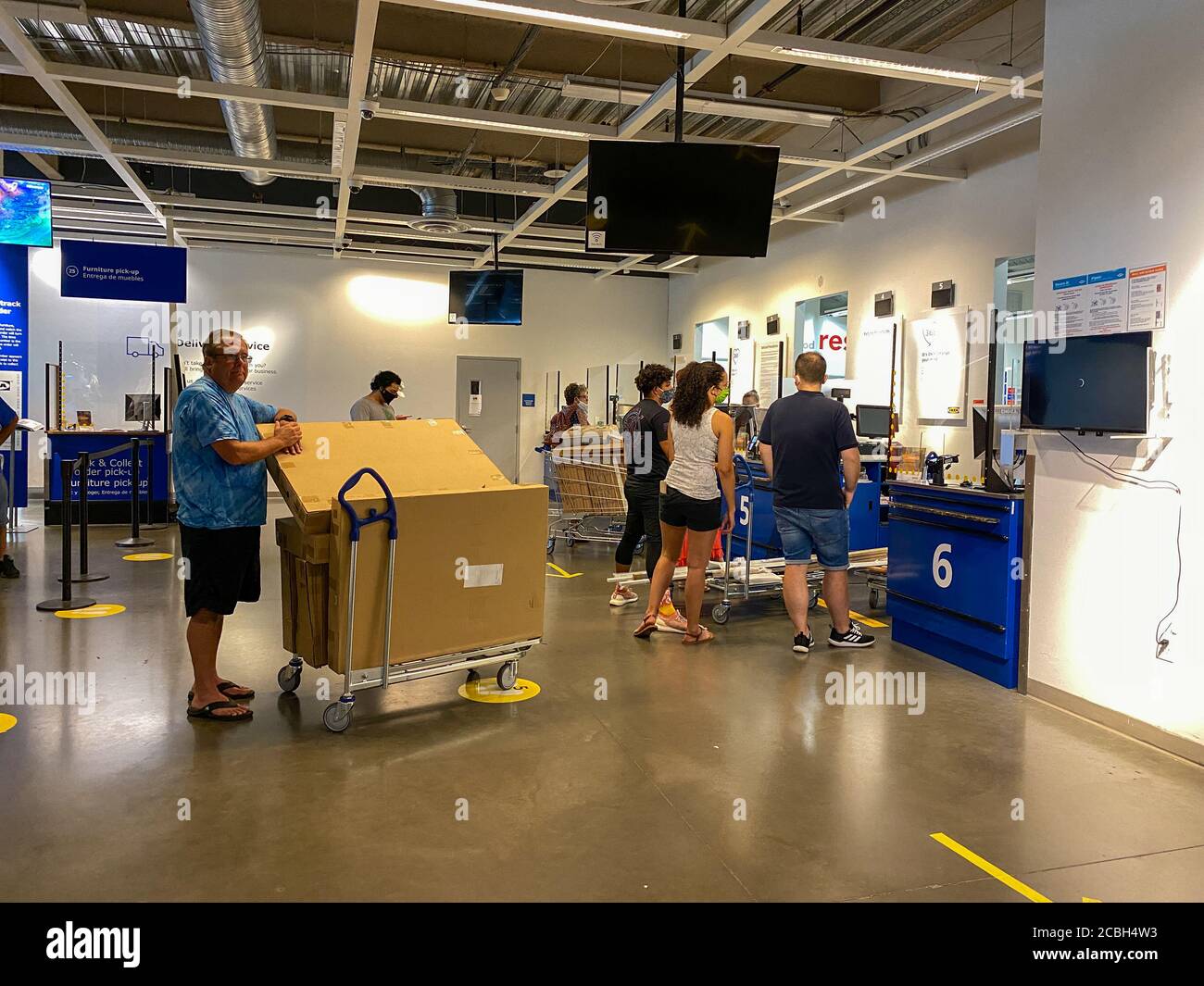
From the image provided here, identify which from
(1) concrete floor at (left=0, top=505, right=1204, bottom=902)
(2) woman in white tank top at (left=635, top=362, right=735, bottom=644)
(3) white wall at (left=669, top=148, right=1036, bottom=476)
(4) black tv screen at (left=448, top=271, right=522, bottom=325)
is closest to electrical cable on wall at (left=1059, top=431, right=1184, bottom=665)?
(1) concrete floor at (left=0, top=505, right=1204, bottom=902)

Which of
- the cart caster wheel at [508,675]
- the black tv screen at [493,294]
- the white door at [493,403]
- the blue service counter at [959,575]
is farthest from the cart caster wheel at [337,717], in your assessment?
the white door at [493,403]

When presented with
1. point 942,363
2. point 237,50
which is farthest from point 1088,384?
point 237,50

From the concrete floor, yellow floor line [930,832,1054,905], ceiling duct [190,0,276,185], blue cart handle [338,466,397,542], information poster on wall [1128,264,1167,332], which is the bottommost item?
yellow floor line [930,832,1054,905]

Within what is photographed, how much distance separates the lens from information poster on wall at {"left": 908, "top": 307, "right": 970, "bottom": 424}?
26.8 ft

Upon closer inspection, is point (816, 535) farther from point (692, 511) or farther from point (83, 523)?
point (83, 523)

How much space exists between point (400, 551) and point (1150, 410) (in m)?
3.19

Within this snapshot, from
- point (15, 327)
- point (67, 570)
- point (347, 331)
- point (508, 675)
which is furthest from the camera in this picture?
point (347, 331)

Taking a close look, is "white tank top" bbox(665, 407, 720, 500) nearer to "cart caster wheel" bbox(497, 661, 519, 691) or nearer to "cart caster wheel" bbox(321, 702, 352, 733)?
"cart caster wheel" bbox(497, 661, 519, 691)

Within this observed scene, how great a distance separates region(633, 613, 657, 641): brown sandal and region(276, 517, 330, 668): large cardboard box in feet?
6.85

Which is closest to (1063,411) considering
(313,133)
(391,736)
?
(391,736)

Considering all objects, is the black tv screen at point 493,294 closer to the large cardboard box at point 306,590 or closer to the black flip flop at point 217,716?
the large cardboard box at point 306,590

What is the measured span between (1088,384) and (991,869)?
7.52 feet

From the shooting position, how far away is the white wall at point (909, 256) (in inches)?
308

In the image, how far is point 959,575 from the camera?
188 inches
